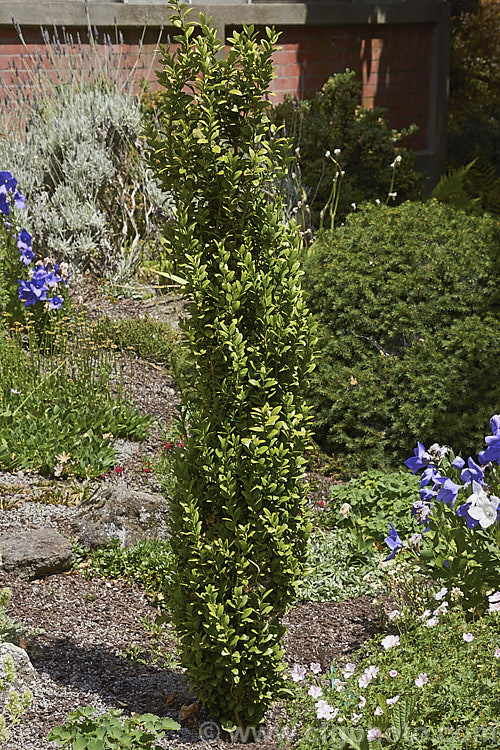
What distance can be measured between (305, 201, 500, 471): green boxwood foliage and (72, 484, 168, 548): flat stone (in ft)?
3.80

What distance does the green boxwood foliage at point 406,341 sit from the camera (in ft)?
15.8

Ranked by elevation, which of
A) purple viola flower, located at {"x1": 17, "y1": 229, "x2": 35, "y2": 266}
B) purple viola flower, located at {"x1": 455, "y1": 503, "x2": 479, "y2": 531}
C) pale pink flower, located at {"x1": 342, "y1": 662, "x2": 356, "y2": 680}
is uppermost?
purple viola flower, located at {"x1": 17, "y1": 229, "x2": 35, "y2": 266}

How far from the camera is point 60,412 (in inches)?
197

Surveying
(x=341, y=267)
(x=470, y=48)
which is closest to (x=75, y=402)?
(x=341, y=267)

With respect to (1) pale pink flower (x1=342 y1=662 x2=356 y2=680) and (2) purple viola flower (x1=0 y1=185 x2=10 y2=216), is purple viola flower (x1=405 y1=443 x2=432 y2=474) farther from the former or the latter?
(2) purple viola flower (x1=0 y1=185 x2=10 y2=216)

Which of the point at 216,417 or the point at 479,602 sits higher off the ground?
the point at 216,417

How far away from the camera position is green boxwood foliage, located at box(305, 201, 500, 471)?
4.82m

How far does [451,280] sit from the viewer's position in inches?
197

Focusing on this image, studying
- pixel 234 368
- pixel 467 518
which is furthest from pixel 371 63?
pixel 234 368

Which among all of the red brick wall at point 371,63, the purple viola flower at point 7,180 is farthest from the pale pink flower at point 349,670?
the red brick wall at point 371,63

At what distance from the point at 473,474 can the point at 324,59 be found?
7.38 m

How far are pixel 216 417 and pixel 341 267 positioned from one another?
2.69 meters

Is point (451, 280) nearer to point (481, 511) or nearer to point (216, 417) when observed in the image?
point (481, 511)

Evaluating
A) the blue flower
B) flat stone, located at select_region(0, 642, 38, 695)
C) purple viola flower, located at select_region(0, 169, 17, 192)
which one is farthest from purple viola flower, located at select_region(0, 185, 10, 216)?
flat stone, located at select_region(0, 642, 38, 695)
